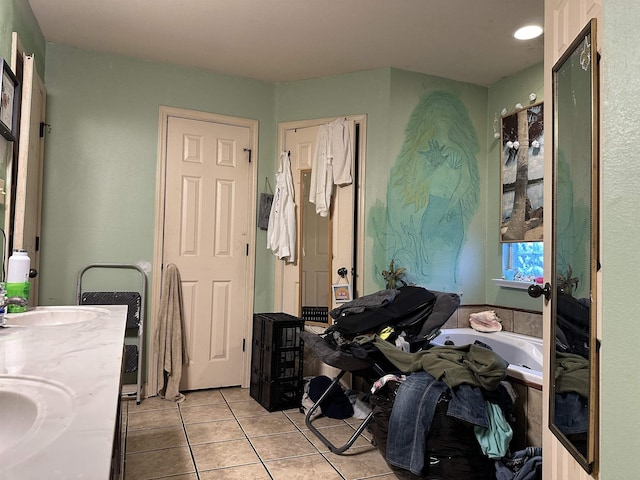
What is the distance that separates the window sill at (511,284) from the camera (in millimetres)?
3474

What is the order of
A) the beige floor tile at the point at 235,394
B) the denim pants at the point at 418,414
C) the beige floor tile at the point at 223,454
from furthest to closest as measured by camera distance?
the beige floor tile at the point at 235,394 → the beige floor tile at the point at 223,454 → the denim pants at the point at 418,414

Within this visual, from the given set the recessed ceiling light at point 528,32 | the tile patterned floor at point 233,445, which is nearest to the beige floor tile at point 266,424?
the tile patterned floor at point 233,445

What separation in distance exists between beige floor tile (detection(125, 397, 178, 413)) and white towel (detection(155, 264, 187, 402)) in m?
0.05

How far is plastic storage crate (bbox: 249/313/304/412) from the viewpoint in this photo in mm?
3330

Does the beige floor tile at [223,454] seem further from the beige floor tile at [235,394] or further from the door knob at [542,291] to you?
the door knob at [542,291]

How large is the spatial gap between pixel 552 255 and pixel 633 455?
0.89 m

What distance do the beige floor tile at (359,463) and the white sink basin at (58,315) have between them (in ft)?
4.67

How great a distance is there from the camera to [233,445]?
272cm

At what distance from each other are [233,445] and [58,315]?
1.24 metres

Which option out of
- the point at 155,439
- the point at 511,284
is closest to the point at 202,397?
the point at 155,439

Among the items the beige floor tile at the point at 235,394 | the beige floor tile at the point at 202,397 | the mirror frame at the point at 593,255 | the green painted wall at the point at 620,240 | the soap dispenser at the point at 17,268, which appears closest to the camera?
the green painted wall at the point at 620,240

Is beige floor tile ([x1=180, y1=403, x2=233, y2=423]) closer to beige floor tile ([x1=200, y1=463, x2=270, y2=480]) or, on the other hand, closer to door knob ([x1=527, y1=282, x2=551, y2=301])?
beige floor tile ([x1=200, y1=463, x2=270, y2=480])

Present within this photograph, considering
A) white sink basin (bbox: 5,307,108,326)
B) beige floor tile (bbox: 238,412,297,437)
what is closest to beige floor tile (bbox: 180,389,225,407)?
beige floor tile (bbox: 238,412,297,437)

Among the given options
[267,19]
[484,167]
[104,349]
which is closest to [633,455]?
[104,349]
